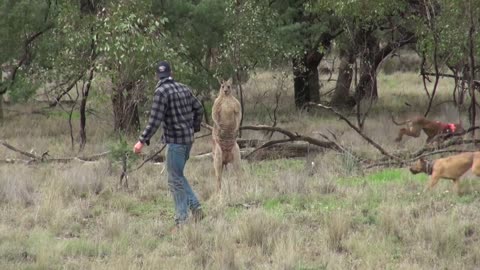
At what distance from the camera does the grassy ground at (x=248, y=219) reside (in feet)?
24.1

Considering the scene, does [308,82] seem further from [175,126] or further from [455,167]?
[175,126]

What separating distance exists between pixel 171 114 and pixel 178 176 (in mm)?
742

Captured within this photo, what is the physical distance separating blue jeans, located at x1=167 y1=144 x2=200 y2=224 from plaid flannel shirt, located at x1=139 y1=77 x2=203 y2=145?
→ 3.7 inches

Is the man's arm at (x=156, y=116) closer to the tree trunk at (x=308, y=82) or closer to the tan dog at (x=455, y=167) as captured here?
the tan dog at (x=455, y=167)

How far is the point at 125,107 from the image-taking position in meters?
16.3

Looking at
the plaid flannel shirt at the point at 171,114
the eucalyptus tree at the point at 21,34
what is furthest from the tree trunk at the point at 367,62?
the plaid flannel shirt at the point at 171,114

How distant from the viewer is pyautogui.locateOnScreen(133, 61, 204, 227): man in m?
8.58

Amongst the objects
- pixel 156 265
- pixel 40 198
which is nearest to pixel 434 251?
pixel 156 265

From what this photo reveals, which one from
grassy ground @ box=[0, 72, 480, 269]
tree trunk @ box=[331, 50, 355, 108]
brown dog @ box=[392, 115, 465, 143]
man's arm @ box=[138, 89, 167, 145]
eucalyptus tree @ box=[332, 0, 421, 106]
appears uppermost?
eucalyptus tree @ box=[332, 0, 421, 106]

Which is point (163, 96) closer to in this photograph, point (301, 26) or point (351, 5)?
point (351, 5)

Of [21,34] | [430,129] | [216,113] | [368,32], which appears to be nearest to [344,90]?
[368,32]

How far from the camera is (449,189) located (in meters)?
10.1

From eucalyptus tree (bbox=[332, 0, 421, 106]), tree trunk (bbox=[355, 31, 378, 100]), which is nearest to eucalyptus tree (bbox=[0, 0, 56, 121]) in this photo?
eucalyptus tree (bbox=[332, 0, 421, 106])

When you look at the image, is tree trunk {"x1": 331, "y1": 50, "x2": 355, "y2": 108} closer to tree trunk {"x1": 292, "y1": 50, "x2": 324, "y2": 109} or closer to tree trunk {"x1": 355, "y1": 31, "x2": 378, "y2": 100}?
tree trunk {"x1": 355, "y1": 31, "x2": 378, "y2": 100}
